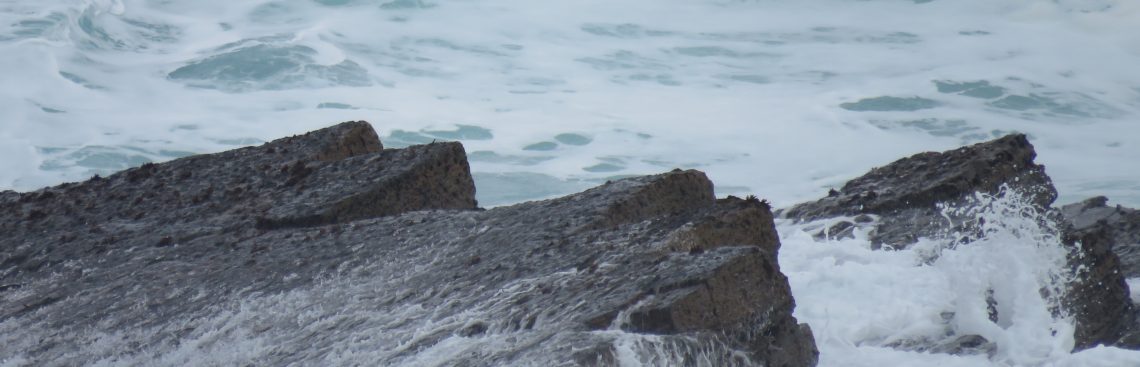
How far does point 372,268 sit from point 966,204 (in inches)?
111

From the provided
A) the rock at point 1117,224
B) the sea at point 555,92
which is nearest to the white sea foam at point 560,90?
the sea at point 555,92

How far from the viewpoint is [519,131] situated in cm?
2311

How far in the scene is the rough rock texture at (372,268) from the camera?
3650 millimetres

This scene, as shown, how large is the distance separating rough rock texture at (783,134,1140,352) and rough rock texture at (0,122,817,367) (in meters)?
1.54

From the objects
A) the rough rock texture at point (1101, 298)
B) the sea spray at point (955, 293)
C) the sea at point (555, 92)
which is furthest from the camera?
the sea at point (555, 92)

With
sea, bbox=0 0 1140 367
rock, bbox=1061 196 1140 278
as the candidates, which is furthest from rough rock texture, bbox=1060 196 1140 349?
sea, bbox=0 0 1140 367

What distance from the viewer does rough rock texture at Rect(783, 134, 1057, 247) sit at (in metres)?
6.44

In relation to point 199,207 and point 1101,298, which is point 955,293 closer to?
point 1101,298

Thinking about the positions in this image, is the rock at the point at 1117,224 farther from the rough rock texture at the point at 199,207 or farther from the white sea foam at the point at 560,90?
the white sea foam at the point at 560,90

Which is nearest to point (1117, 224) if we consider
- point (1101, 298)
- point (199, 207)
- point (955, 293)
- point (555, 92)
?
point (1101, 298)

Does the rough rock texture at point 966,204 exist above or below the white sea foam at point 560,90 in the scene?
above

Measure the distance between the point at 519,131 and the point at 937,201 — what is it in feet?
54.9

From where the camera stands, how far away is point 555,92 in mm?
25703

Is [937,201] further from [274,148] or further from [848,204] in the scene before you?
[274,148]
